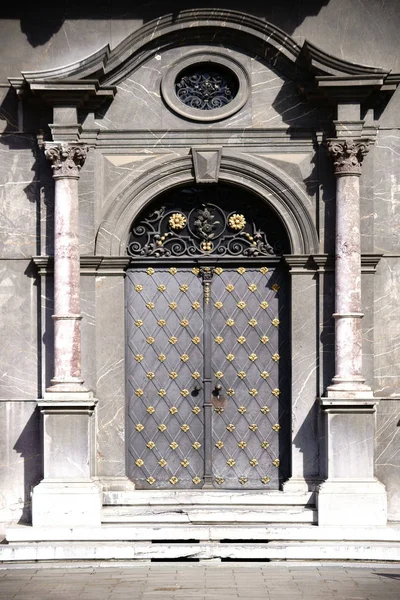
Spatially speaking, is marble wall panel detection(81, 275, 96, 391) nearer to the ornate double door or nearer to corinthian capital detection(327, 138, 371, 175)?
the ornate double door

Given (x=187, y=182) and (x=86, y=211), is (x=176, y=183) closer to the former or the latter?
(x=187, y=182)

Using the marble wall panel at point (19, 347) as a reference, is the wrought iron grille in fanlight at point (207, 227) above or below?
above

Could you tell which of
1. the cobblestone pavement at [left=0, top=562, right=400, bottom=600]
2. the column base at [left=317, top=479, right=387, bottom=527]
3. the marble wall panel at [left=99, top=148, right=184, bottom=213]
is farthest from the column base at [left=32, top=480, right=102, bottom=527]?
the marble wall panel at [left=99, top=148, right=184, bottom=213]

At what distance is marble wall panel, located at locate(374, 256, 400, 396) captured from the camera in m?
15.0

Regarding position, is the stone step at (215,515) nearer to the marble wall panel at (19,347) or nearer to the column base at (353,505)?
the column base at (353,505)

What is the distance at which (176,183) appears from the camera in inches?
597

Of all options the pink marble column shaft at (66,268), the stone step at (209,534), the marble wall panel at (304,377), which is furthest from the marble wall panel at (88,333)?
the marble wall panel at (304,377)

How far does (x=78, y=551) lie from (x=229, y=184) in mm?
4307

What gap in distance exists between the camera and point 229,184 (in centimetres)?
1524

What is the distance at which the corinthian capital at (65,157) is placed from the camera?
48.2ft

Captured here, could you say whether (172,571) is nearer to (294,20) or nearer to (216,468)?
(216,468)

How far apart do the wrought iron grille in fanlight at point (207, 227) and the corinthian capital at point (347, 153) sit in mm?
1072

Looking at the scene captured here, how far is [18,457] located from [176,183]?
3.42 metres

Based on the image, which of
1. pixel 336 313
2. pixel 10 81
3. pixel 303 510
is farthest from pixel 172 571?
pixel 10 81
